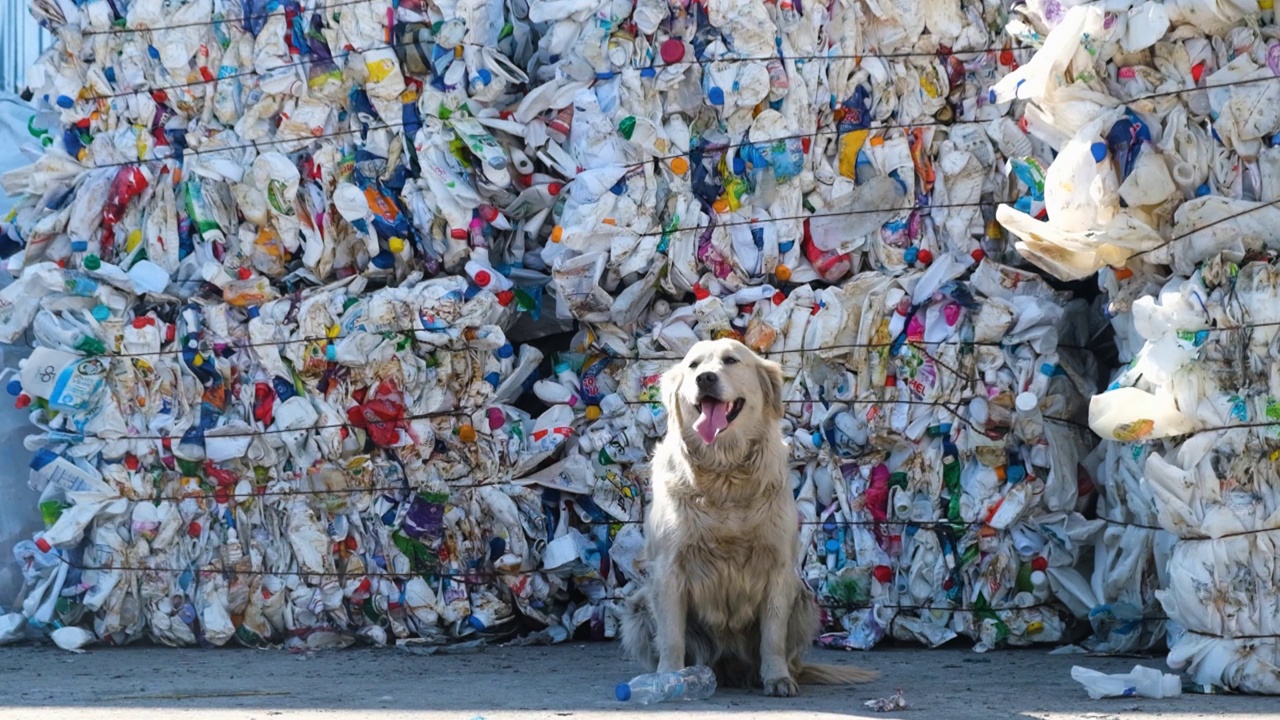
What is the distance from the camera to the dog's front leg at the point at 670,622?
188 inches

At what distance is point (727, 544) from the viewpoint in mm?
4887

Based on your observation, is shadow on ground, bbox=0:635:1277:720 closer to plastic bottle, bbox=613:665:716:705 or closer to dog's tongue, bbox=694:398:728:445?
plastic bottle, bbox=613:665:716:705

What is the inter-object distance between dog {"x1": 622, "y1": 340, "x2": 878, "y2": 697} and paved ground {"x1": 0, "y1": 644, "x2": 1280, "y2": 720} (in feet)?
0.58

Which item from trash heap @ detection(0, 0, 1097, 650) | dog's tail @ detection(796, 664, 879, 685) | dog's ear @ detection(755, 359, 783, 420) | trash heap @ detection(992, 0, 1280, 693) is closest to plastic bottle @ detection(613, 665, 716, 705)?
dog's tail @ detection(796, 664, 879, 685)

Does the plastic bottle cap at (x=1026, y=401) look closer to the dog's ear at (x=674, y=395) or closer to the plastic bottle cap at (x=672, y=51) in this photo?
the dog's ear at (x=674, y=395)

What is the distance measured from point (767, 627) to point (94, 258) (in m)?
3.30

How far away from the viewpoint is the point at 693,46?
5.79m

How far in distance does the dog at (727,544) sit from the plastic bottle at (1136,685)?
768 mm

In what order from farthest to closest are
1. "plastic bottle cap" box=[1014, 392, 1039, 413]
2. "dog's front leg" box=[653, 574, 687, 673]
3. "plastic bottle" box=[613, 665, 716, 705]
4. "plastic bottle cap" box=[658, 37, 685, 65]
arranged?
"plastic bottle cap" box=[658, 37, 685, 65] → "plastic bottle cap" box=[1014, 392, 1039, 413] → "dog's front leg" box=[653, 574, 687, 673] → "plastic bottle" box=[613, 665, 716, 705]

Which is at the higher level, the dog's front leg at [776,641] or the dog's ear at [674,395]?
the dog's ear at [674,395]

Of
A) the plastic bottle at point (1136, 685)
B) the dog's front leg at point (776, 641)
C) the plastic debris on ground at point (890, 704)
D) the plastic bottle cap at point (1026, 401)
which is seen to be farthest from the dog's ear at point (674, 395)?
the plastic bottle at point (1136, 685)

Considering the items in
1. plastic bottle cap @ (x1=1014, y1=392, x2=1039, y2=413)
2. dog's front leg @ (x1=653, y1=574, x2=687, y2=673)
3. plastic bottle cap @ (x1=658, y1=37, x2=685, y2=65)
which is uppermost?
plastic bottle cap @ (x1=658, y1=37, x2=685, y2=65)

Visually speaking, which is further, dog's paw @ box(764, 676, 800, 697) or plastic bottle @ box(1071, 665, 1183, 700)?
dog's paw @ box(764, 676, 800, 697)

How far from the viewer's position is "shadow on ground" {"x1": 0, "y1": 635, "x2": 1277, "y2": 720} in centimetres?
421
